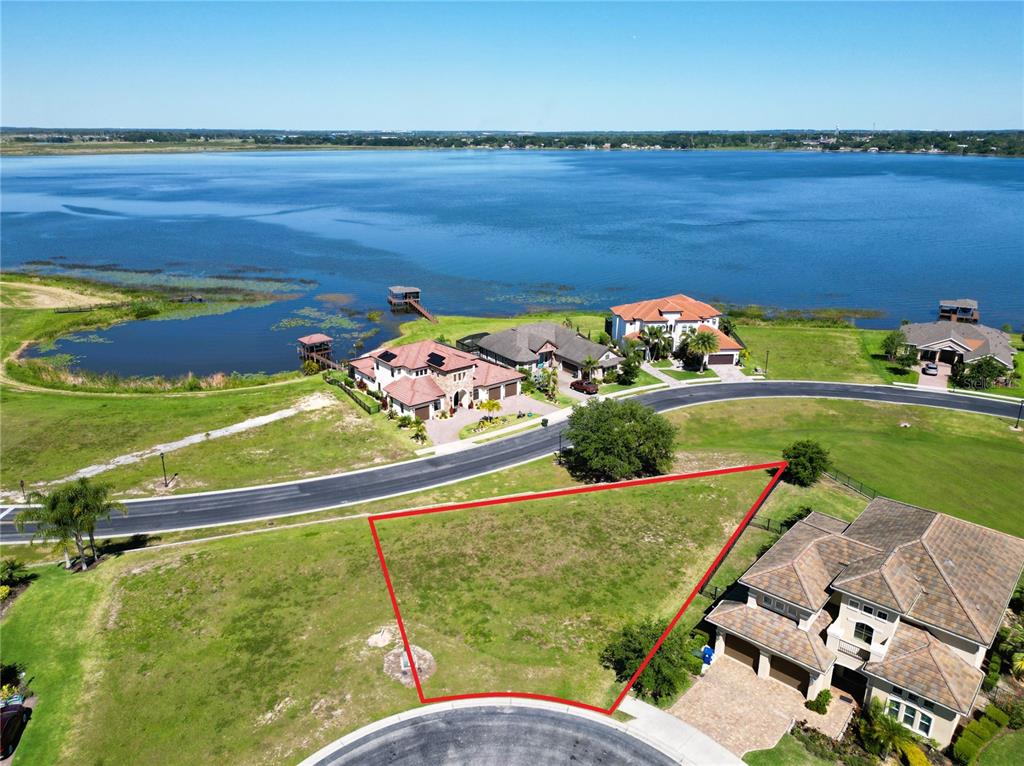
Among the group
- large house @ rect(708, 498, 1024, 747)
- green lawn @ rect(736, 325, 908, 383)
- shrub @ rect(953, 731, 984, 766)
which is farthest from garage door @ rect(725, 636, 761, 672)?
green lawn @ rect(736, 325, 908, 383)

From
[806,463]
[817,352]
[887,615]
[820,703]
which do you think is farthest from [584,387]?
[820,703]

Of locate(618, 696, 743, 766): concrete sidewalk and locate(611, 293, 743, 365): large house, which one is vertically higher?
locate(611, 293, 743, 365): large house

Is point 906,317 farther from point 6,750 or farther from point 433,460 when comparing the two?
point 6,750

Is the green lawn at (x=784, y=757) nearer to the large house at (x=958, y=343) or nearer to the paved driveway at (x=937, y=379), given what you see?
the paved driveway at (x=937, y=379)

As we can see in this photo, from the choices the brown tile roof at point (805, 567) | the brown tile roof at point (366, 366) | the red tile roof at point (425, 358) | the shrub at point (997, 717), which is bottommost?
the shrub at point (997, 717)

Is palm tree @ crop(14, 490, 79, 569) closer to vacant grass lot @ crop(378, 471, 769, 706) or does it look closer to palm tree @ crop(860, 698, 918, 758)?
vacant grass lot @ crop(378, 471, 769, 706)

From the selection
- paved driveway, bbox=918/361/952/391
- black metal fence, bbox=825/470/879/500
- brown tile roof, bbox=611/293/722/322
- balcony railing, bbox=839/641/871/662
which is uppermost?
brown tile roof, bbox=611/293/722/322

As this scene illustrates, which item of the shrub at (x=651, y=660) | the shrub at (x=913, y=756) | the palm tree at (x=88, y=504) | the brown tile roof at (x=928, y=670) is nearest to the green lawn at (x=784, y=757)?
the shrub at (x=913, y=756)
